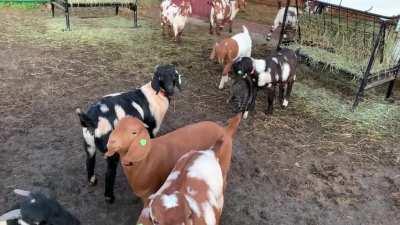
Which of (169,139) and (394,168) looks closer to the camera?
(169,139)

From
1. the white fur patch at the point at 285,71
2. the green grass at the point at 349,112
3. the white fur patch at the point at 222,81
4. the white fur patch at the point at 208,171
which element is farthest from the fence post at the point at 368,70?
the white fur patch at the point at 208,171

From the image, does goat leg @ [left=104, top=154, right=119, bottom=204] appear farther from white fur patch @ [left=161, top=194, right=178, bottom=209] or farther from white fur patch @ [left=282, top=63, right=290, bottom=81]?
white fur patch @ [left=282, top=63, right=290, bottom=81]

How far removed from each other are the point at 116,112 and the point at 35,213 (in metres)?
1.28

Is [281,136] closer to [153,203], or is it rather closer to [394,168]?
[394,168]

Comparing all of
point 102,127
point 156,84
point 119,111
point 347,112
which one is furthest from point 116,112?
point 347,112

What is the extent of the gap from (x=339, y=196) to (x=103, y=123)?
2.71 metres

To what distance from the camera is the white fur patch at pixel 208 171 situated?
2922 millimetres

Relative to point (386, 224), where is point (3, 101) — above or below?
above

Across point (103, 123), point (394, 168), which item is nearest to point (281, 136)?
point (394, 168)

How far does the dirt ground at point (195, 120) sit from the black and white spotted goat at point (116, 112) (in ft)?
1.33

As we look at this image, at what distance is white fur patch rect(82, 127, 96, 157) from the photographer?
12.0 feet

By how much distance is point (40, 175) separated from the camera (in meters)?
4.27

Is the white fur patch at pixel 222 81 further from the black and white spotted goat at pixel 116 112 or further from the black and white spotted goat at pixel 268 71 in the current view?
the black and white spotted goat at pixel 116 112

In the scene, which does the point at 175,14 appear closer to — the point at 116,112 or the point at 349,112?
the point at 349,112
